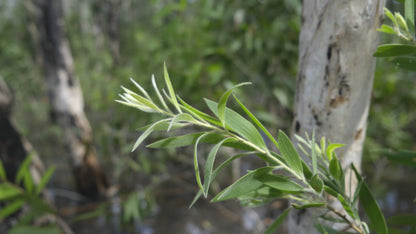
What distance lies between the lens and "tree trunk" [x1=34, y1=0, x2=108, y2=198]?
6.29 ft

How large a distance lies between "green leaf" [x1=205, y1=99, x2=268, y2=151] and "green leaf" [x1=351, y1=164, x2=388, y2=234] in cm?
11

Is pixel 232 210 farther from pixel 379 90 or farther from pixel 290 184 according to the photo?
pixel 290 184

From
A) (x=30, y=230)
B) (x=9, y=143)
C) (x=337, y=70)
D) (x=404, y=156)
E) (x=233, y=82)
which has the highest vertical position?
(x=337, y=70)

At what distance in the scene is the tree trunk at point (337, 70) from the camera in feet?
1.13

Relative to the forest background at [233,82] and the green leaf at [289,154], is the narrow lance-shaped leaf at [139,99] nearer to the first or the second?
the green leaf at [289,154]

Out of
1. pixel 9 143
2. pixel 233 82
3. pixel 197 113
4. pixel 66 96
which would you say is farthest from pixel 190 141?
pixel 66 96

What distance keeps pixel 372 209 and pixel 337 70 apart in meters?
0.17

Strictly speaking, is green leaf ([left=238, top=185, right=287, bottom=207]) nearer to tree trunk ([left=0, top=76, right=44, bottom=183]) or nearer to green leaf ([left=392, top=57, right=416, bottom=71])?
Answer: green leaf ([left=392, top=57, right=416, bottom=71])

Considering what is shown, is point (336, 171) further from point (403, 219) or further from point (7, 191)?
point (7, 191)

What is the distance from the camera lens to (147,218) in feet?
6.76

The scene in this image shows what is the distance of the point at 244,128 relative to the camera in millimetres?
303

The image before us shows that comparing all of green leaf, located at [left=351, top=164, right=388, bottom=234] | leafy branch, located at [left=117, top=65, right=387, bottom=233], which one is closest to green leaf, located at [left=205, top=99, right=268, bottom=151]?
leafy branch, located at [left=117, top=65, right=387, bottom=233]

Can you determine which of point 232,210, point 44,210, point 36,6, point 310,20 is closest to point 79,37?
point 36,6

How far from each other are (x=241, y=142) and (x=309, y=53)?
0.53 ft
